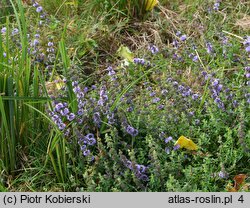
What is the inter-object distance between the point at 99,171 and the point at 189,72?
44.8 inches

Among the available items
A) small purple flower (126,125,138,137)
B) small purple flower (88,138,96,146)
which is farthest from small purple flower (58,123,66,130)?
small purple flower (126,125,138,137)

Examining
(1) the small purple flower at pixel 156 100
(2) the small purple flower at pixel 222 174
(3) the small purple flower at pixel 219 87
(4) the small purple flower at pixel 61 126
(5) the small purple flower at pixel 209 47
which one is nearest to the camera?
(2) the small purple flower at pixel 222 174

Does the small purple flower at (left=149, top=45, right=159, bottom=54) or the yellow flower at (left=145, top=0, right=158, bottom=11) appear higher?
the yellow flower at (left=145, top=0, right=158, bottom=11)

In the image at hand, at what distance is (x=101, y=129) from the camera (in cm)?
306

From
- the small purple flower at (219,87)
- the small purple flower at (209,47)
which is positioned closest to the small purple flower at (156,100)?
the small purple flower at (219,87)

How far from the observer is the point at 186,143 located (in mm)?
2965

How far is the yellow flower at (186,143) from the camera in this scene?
9.68ft

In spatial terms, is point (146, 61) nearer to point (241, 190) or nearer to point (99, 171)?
point (99, 171)

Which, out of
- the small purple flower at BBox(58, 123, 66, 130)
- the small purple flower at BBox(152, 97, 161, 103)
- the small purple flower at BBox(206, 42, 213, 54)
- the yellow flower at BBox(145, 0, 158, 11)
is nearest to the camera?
the small purple flower at BBox(58, 123, 66, 130)

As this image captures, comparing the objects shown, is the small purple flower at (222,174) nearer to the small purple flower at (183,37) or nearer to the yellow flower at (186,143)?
the yellow flower at (186,143)

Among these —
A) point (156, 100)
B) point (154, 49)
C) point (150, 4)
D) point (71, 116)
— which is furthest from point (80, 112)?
point (150, 4)

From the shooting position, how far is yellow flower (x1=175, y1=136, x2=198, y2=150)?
2.95m

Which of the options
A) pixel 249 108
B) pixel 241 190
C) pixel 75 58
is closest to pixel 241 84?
pixel 249 108

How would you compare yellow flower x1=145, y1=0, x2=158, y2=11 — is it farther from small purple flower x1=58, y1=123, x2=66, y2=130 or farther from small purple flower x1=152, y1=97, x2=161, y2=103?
small purple flower x1=58, y1=123, x2=66, y2=130
